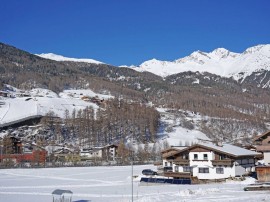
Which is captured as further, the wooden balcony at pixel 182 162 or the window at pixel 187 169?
the wooden balcony at pixel 182 162

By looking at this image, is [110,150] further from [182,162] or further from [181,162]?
[182,162]

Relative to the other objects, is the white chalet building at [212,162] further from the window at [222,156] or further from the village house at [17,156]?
the village house at [17,156]

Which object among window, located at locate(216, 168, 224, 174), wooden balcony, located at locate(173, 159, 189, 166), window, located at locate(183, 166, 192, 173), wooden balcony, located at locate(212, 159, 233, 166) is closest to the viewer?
wooden balcony, located at locate(212, 159, 233, 166)

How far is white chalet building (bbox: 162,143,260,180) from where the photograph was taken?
1970 inches

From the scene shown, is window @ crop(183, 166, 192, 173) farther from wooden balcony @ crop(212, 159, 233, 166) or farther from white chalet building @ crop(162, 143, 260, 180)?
wooden balcony @ crop(212, 159, 233, 166)

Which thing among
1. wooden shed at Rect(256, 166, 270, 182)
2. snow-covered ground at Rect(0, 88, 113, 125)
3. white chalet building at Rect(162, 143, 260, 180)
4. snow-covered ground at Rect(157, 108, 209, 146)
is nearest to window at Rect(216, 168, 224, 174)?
white chalet building at Rect(162, 143, 260, 180)

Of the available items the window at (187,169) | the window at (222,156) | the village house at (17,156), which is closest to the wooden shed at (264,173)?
the window at (222,156)

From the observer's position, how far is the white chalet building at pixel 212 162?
164ft

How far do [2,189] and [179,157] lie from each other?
24.1 meters

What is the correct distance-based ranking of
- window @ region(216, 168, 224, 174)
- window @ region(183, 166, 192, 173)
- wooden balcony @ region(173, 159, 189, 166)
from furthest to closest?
wooden balcony @ region(173, 159, 189, 166) < window @ region(183, 166, 192, 173) < window @ region(216, 168, 224, 174)

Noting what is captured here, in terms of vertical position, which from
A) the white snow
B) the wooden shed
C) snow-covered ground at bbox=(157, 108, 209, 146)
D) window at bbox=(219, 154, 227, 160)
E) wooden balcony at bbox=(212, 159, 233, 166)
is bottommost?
the wooden shed

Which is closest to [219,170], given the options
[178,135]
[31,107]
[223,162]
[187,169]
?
[223,162]

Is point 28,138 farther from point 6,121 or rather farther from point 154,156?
point 154,156

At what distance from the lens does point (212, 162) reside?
5131cm
